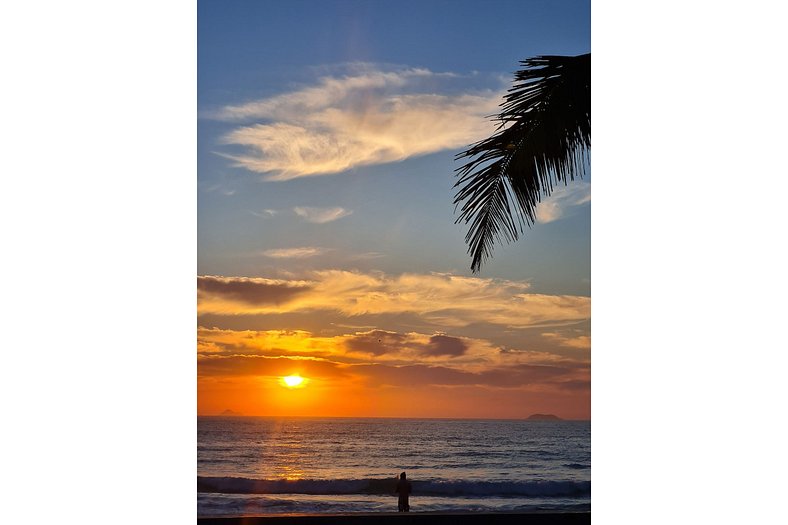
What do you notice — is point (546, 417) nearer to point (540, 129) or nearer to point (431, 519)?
point (431, 519)

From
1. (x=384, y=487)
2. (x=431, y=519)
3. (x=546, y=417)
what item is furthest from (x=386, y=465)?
(x=431, y=519)

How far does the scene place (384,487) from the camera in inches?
486

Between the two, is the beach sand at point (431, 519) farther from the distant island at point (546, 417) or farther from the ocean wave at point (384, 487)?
the ocean wave at point (384, 487)

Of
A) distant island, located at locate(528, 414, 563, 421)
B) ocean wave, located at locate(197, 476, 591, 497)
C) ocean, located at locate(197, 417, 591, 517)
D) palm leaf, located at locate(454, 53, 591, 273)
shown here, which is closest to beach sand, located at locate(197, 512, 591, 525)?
palm leaf, located at locate(454, 53, 591, 273)

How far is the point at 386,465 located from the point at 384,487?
7.29 ft

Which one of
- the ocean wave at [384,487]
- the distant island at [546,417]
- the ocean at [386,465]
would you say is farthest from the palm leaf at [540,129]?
the ocean wave at [384,487]

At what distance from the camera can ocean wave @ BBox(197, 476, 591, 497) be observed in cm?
1085

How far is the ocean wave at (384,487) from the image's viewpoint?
1085 cm

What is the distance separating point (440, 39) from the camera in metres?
5.93

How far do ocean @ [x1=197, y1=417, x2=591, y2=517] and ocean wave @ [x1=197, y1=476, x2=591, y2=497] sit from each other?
0.08ft

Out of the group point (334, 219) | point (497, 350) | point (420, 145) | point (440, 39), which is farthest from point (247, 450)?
point (440, 39)

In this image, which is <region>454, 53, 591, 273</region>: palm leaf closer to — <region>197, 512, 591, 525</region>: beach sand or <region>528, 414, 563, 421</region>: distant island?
<region>197, 512, 591, 525</region>: beach sand
